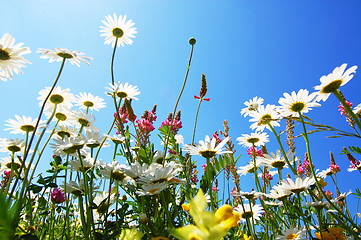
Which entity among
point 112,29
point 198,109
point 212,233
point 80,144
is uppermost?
point 112,29

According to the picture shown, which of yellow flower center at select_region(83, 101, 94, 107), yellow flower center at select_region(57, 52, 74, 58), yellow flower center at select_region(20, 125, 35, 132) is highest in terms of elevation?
yellow flower center at select_region(83, 101, 94, 107)

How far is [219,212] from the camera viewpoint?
284mm

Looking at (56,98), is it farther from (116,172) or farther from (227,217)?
(227,217)

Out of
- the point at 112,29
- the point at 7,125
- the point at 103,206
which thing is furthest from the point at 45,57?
the point at 103,206

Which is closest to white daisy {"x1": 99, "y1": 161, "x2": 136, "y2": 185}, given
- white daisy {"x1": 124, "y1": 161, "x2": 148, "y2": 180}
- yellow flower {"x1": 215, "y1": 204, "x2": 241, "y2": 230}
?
white daisy {"x1": 124, "y1": 161, "x2": 148, "y2": 180}

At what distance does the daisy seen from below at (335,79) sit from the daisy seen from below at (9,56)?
4.54ft

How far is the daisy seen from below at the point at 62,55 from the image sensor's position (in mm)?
1744

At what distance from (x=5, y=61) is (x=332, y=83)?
1.54 meters

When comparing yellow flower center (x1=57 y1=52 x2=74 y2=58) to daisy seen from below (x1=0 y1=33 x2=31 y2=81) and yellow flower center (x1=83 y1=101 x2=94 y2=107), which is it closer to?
daisy seen from below (x1=0 y1=33 x2=31 y2=81)

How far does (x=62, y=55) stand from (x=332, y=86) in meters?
1.46

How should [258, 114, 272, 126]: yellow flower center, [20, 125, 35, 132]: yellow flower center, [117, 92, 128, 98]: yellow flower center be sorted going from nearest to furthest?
[258, 114, 272, 126]: yellow flower center, [20, 125, 35, 132]: yellow flower center, [117, 92, 128, 98]: yellow flower center

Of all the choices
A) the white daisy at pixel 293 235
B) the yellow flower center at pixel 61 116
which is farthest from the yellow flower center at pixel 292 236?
the yellow flower center at pixel 61 116

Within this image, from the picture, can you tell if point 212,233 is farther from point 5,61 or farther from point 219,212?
point 5,61

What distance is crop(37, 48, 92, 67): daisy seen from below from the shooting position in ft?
5.72
